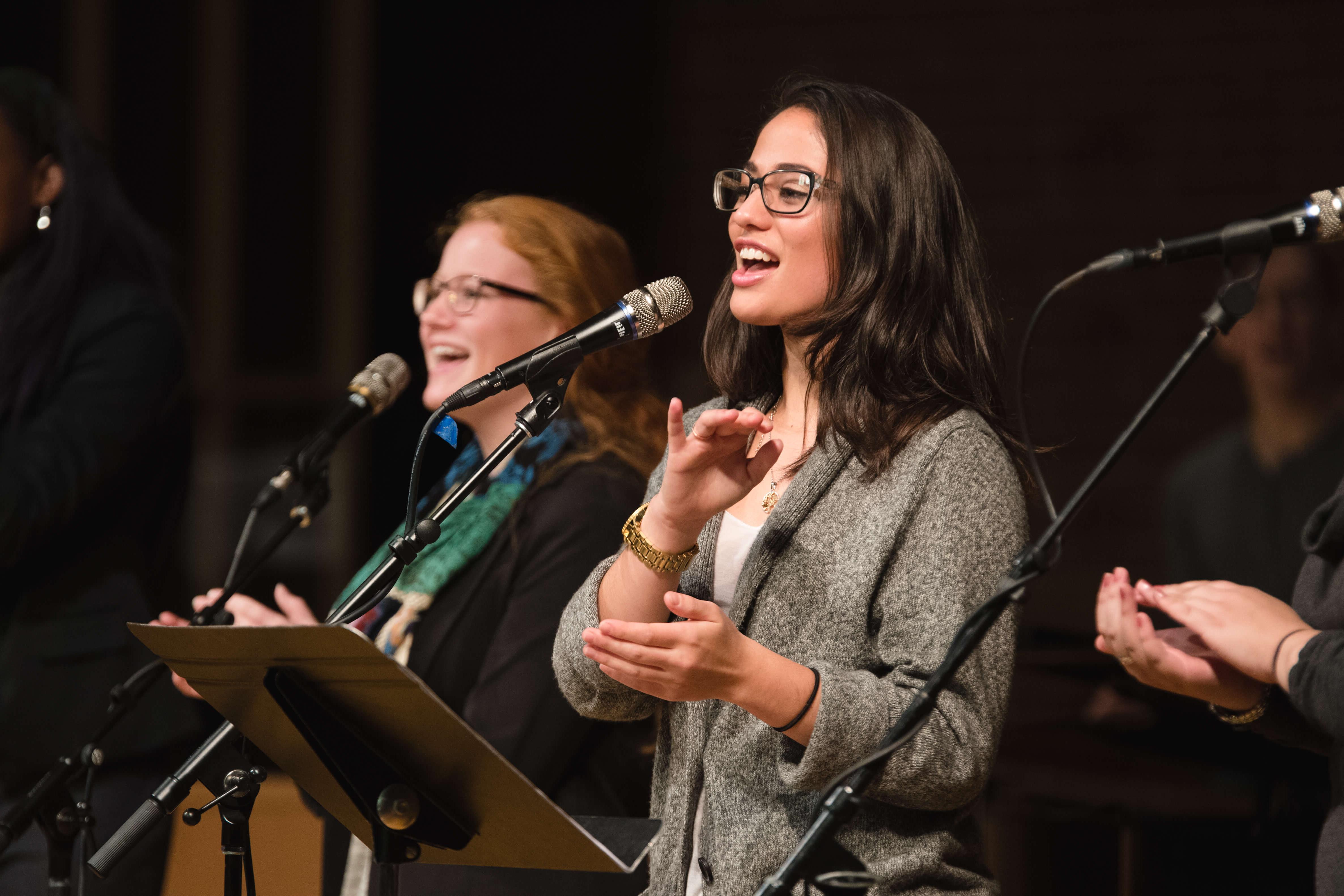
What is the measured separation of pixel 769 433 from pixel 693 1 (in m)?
2.86

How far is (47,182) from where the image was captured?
250 cm

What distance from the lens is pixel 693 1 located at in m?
4.15

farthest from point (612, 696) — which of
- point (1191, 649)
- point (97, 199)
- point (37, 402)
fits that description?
point (97, 199)

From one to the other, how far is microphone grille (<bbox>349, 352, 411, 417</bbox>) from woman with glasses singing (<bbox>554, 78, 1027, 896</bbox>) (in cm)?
44

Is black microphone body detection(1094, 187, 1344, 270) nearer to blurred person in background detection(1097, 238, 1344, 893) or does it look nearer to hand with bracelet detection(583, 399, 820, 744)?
hand with bracelet detection(583, 399, 820, 744)

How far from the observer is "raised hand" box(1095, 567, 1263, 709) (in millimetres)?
1412

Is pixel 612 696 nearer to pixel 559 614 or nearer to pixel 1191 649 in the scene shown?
pixel 559 614

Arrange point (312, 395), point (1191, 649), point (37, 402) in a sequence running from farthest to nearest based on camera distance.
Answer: point (312, 395), point (37, 402), point (1191, 649)

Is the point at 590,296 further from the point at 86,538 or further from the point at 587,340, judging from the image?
the point at 86,538

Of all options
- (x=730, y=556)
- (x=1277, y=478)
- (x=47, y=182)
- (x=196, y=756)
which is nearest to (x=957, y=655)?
(x=730, y=556)

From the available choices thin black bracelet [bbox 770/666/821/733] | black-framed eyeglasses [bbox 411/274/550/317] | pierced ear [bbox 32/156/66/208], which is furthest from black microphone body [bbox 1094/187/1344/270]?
pierced ear [bbox 32/156/66/208]

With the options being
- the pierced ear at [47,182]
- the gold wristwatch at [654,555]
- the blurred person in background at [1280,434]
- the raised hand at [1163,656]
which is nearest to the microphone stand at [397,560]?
the gold wristwatch at [654,555]

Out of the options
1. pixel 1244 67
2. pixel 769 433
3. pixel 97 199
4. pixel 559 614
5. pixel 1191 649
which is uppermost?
pixel 1244 67

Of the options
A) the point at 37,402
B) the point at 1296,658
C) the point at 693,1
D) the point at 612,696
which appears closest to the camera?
the point at 1296,658
